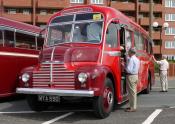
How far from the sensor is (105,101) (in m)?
11.7

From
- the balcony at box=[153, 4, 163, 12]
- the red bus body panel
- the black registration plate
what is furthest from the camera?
the balcony at box=[153, 4, 163, 12]

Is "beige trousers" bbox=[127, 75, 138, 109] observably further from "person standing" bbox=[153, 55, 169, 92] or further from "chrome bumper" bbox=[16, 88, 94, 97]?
"person standing" bbox=[153, 55, 169, 92]

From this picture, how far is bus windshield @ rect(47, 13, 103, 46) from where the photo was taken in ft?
41.0

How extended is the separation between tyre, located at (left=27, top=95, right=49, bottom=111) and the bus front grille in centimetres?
76

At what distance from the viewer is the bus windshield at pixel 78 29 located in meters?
12.5

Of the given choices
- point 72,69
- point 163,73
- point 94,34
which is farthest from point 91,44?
point 163,73

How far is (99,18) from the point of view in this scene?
12680 millimetres

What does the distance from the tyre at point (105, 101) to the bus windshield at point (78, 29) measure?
1.32 meters

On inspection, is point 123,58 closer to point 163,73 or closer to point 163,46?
point 163,73

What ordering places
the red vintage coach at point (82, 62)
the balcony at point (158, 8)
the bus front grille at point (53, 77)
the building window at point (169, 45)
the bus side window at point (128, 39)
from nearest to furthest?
1. the red vintage coach at point (82, 62)
2. the bus front grille at point (53, 77)
3. the bus side window at point (128, 39)
4. the balcony at point (158, 8)
5. the building window at point (169, 45)

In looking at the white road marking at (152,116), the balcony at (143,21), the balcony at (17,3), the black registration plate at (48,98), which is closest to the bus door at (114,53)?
the white road marking at (152,116)

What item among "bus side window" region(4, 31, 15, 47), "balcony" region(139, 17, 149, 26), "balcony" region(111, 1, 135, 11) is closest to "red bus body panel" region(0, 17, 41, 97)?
"bus side window" region(4, 31, 15, 47)

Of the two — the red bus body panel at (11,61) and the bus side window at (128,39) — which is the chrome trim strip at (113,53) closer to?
the bus side window at (128,39)

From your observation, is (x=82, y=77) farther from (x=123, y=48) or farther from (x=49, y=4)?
(x=49, y=4)
